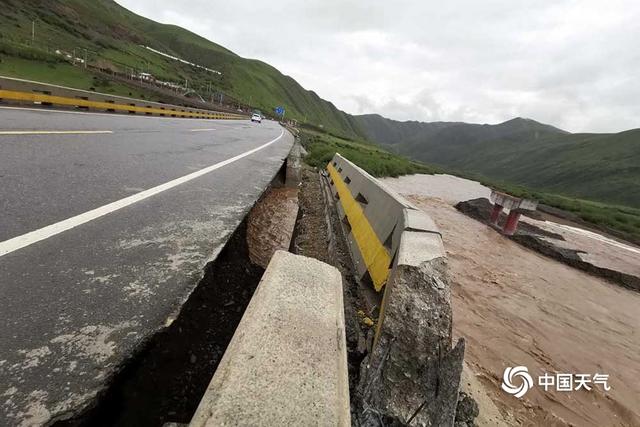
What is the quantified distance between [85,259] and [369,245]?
246cm

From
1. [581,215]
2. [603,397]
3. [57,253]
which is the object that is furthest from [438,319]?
[581,215]

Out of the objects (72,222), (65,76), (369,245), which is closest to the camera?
(72,222)

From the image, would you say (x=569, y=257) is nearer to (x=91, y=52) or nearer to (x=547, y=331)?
(x=547, y=331)

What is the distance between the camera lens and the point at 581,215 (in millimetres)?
27734

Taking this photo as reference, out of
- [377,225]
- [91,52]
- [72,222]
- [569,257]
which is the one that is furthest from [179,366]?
[91,52]

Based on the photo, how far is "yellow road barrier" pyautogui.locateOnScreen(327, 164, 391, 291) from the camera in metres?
2.99

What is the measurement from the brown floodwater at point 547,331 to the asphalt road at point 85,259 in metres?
3.18

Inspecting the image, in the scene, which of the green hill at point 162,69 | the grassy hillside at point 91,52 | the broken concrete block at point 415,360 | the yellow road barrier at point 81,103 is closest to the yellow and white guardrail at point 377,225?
the broken concrete block at point 415,360

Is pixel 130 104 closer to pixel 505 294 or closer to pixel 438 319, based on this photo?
pixel 505 294

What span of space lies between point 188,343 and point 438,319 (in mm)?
1438

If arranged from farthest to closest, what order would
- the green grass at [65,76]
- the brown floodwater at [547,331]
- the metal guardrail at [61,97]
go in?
1. the green grass at [65,76]
2. the metal guardrail at [61,97]
3. the brown floodwater at [547,331]

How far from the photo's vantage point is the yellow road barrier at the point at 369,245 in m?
2.99

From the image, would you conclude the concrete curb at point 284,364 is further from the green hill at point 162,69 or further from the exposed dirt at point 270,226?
the green hill at point 162,69

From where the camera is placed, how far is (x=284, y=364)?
1302 mm
